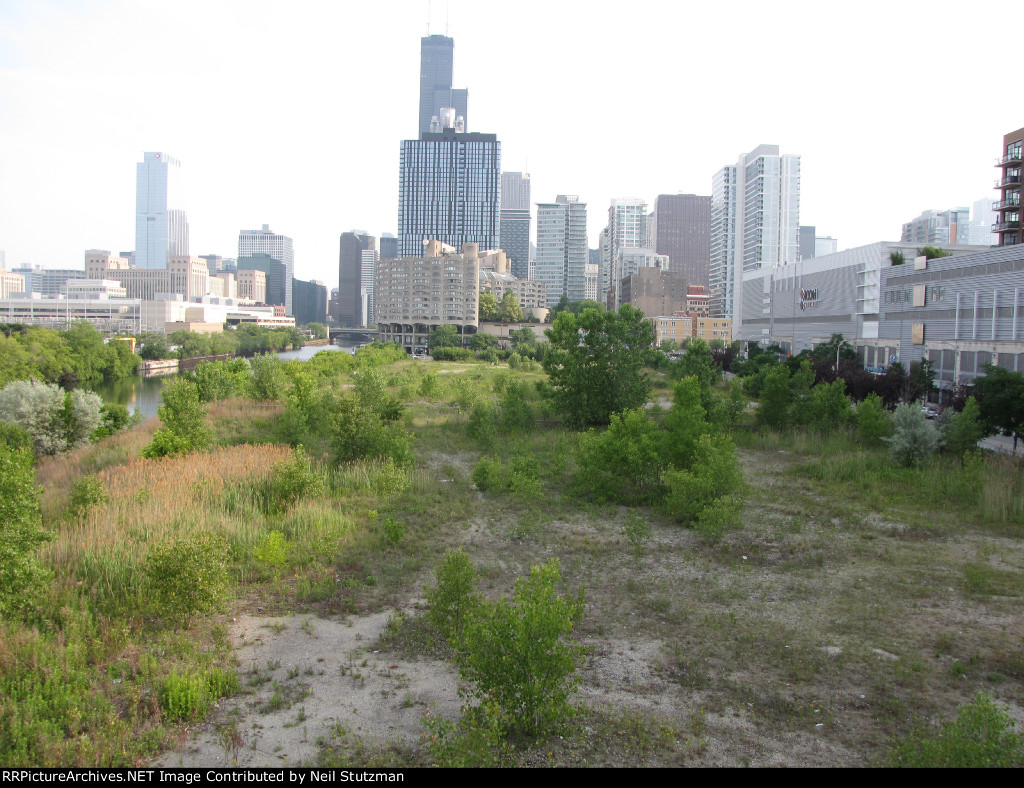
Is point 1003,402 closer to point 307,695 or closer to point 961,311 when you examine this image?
point 307,695

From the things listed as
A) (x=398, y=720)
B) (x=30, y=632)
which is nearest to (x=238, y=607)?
(x=30, y=632)

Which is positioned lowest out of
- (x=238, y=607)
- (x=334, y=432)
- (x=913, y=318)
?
(x=238, y=607)

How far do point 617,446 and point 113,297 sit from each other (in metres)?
165

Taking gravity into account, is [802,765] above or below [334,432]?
below

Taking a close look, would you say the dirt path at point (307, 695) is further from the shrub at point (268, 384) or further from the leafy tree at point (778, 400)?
the shrub at point (268, 384)

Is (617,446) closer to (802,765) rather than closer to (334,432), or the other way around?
(334,432)

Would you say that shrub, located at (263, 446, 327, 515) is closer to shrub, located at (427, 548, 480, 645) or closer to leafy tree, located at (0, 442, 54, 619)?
leafy tree, located at (0, 442, 54, 619)

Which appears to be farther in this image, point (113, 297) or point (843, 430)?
point (113, 297)

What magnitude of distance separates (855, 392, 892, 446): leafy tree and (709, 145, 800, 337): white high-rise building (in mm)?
117680

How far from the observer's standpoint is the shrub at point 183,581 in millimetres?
8008

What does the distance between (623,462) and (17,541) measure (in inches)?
435

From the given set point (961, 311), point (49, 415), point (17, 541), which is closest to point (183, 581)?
point (17, 541)

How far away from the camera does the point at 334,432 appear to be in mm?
17766

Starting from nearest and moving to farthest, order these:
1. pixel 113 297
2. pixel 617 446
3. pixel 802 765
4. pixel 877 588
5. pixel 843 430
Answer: pixel 802 765 < pixel 877 588 < pixel 617 446 < pixel 843 430 < pixel 113 297
